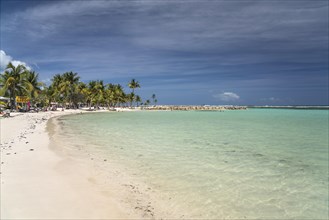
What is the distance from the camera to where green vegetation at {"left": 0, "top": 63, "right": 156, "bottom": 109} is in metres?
55.8

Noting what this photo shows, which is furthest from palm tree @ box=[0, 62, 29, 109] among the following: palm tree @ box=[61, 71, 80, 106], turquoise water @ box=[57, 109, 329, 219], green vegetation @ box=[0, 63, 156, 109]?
turquoise water @ box=[57, 109, 329, 219]

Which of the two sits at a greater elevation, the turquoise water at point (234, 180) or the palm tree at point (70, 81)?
the palm tree at point (70, 81)

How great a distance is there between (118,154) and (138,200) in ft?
22.9

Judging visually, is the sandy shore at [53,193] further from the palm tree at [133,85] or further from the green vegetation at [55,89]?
the palm tree at [133,85]

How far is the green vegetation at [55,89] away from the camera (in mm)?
55750

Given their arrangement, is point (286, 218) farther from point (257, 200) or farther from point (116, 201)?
point (116, 201)

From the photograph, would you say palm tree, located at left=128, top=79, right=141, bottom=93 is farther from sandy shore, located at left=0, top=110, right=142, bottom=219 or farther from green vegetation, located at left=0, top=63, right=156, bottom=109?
sandy shore, located at left=0, top=110, right=142, bottom=219

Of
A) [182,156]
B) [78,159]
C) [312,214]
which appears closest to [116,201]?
[312,214]

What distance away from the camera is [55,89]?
83.8 m

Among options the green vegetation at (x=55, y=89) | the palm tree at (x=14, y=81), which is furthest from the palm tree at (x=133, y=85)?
the palm tree at (x=14, y=81)

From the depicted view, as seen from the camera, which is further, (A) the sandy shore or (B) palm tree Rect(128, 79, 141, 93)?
(B) palm tree Rect(128, 79, 141, 93)

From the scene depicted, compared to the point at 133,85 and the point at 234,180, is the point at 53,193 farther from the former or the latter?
the point at 133,85

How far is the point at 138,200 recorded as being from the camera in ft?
22.8

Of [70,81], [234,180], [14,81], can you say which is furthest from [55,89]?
[234,180]
